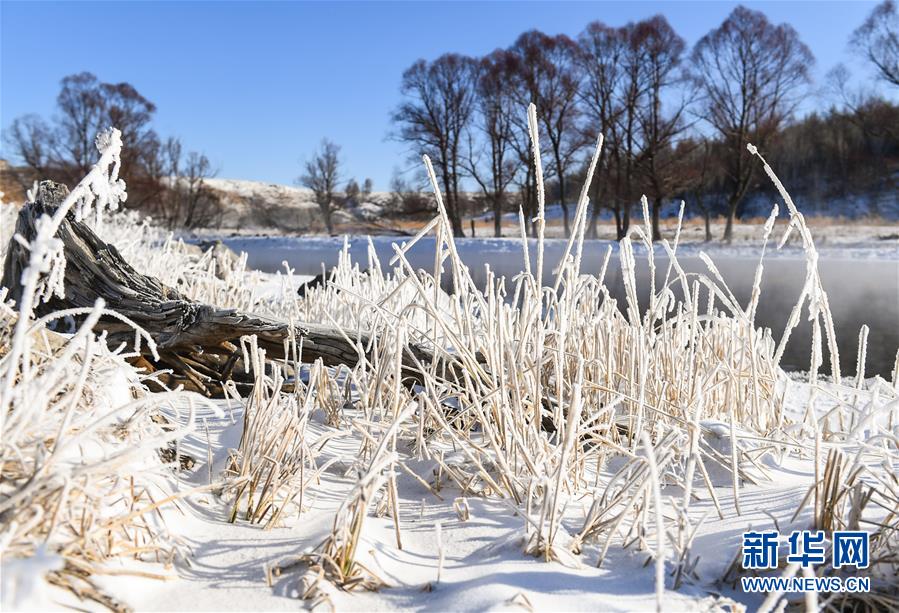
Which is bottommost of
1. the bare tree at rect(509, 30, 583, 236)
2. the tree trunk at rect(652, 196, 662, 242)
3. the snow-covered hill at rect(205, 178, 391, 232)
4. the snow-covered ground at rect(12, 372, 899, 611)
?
the snow-covered ground at rect(12, 372, 899, 611)

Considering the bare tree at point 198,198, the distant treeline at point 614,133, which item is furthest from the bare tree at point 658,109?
the bare tree at point 198,198

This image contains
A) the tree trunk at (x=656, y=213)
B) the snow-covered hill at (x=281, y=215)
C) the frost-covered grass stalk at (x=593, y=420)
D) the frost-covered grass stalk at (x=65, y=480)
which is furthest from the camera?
the snow-covered hill at (x=281, y=215)

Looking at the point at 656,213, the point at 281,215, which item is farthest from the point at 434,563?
the point at 281,215

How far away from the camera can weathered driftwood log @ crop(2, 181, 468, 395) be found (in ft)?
7.39

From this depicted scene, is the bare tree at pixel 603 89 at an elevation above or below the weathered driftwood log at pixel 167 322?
above

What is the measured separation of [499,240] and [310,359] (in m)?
19.8

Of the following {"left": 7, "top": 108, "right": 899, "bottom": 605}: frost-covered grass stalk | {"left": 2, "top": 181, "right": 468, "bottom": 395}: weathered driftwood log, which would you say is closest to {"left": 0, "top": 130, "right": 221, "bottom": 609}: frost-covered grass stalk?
{"left": 7, "top": 108, "right": 899, "bottom": 605}: frost-covered grass stalk

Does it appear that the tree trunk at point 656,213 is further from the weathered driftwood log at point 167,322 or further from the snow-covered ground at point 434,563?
the snow-covered ground at point 434,563

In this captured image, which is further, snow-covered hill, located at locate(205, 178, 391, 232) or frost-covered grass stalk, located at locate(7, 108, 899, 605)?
snow-covered hill, located at locate(205, 178, 391, 232)

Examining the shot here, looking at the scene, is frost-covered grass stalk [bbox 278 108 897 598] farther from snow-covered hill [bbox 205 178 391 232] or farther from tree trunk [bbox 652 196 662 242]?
snow-covered hill [bbox 205 178 391 232]

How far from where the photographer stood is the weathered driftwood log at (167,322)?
7.39 feet

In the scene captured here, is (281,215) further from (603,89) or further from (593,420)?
(593,420)

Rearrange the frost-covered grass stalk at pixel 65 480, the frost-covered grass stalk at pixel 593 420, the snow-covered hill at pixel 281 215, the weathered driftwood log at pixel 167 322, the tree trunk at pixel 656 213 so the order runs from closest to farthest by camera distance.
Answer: the frost-covered grass stalk at pixel 65 480, the frost-covered grass stalk at pixel 593 420, the weathered driftwood log at pixel 167 322, the tree trunk at pixel 656 213, the snow-covered hill at pixel 281 215

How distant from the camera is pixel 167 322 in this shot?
7.59 ft
